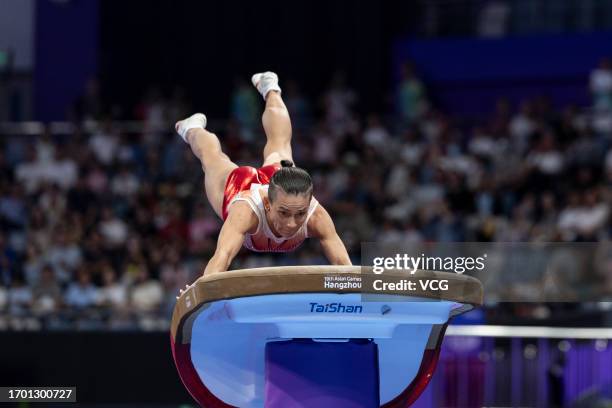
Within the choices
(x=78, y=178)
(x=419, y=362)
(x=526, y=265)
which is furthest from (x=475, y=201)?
(x=419, y=362)

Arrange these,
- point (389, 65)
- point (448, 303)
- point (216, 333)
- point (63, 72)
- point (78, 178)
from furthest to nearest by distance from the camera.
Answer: point (389, 65) < point (63, 72) < point (78, 178) < point (216, 333) < point (448, 303)

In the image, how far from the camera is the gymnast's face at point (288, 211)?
13.5ft


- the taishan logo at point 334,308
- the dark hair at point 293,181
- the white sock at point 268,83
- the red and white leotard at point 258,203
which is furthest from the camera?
the white sock at point 268,83

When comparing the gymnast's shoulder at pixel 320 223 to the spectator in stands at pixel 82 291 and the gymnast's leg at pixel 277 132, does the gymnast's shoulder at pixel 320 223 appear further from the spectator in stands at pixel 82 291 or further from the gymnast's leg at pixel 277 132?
the spectator in stands at pixel 82 291

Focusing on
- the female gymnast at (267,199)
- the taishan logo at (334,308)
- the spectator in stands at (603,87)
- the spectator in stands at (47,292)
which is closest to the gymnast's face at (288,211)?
the female gymnast at (267,199)

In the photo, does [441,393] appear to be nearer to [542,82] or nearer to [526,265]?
[526,265]

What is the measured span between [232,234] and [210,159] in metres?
1.28

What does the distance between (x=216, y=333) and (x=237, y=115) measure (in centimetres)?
1006

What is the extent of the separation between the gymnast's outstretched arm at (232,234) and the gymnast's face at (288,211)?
15cm

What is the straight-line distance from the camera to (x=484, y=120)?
1252 cm

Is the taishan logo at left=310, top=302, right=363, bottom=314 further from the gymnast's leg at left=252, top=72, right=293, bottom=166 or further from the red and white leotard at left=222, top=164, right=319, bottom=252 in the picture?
the gymnast's leg at left=252, top=72, right=293, bottom=166

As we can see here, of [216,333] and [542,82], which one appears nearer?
[216,333]

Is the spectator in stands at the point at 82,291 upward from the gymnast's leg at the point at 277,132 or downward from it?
downward

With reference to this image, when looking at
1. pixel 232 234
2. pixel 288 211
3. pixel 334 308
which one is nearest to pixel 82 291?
pixel 232 234
